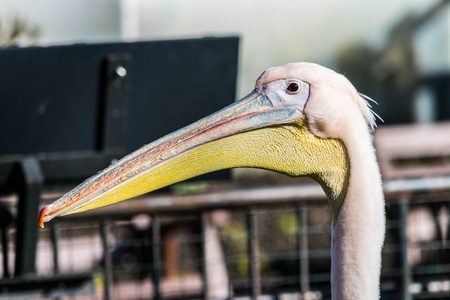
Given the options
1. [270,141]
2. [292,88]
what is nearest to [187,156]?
[270,141]

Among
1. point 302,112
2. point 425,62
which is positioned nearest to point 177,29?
point 425,62

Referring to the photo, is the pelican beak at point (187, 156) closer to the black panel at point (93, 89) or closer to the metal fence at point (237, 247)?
the black panel at point (93, 89)

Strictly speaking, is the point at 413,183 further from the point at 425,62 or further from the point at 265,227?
the point at 425,62

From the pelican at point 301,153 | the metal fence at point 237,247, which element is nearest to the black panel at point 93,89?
the metal fence at point 237,247

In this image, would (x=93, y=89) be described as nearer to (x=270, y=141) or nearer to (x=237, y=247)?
(x=270, y=141)

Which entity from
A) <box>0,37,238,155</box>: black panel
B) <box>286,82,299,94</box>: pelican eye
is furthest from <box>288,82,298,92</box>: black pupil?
<box>0,37,238,155</box>: black panel

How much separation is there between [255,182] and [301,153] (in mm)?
5073

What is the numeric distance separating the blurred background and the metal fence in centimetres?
1

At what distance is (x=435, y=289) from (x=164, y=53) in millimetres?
2171

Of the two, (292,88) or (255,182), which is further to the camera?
(255,182)

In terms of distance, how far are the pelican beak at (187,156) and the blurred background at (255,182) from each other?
1.44 metres

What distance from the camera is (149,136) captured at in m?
4.16

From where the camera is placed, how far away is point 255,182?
7.73 meters

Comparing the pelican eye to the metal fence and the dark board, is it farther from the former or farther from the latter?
the metal fence
